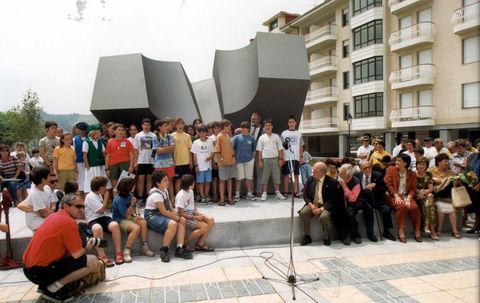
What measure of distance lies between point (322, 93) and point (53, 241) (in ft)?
98.0

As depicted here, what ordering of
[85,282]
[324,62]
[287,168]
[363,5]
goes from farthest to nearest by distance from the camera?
1. [324,62]
2. [363,5]
3. [287,168]
4. [85,282]

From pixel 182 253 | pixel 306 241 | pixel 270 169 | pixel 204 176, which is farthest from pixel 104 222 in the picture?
pixel 270 169

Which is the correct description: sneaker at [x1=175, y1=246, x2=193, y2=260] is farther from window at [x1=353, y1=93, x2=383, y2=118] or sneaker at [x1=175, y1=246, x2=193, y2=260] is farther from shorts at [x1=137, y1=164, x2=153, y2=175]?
window at [x1=353, y1=93, x2=383, y2=118]

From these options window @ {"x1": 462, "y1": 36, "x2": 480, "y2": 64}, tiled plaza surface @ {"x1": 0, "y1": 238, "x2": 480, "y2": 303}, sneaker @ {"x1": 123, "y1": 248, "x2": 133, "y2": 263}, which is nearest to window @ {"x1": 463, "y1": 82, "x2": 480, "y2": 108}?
window @ {"x1": 462, "y1": 36, "x2": 480, "y2": 64}

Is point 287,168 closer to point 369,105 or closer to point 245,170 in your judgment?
point 245,170

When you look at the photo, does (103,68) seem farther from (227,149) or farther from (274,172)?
(274,172)

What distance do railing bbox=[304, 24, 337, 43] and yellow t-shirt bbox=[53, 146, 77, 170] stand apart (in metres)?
28.2

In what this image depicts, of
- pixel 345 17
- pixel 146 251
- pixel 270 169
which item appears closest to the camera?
pixel 146 251

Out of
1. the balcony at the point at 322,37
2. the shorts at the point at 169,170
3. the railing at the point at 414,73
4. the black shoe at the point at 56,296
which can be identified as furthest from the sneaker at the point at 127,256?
the balcony at the point at 322,37

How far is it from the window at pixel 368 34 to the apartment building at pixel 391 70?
71mm

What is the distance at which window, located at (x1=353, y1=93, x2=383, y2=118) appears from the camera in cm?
2497

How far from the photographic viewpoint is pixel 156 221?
471 cm

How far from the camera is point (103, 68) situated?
813 centimetres

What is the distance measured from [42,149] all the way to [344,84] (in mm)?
26615
